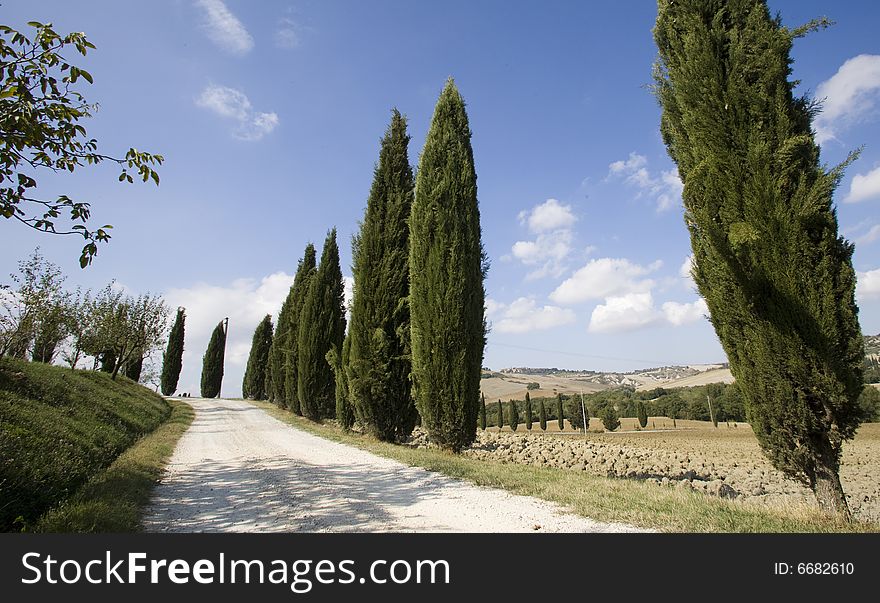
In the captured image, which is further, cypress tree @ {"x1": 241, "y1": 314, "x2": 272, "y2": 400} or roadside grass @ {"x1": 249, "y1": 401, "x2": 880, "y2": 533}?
cypress tree @ {"x1": 241, "y1": 314, "x2": 272, "y2": 400}

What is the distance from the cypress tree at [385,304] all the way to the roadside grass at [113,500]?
5.34 m

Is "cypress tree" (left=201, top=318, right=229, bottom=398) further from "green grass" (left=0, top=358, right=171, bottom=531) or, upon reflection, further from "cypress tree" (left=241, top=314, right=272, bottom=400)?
"green grass" (left=0, top=358, right=171, bottom=531)

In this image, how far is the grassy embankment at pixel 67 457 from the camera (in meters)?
4.33

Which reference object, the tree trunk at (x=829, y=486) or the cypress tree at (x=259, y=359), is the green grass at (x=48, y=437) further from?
the cypress tree at (x=259, y=359)

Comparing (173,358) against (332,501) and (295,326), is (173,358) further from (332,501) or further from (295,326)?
(332,501)

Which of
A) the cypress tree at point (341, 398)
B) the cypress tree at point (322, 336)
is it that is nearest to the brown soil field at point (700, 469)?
the cypress tree at point (341, 398)

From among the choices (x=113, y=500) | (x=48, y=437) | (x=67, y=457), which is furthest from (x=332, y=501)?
(x=48, y=437)

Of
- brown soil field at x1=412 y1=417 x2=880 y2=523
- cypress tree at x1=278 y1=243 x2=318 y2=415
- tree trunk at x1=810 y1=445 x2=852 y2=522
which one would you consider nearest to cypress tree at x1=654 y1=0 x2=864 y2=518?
tree trunk at x1=810 y1=445 x2=852 y2=522

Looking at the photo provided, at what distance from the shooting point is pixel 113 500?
5027 millimetres

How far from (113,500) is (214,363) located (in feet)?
157

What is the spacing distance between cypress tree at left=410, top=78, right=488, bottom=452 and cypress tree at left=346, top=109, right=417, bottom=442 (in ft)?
5.34

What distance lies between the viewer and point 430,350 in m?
10.7

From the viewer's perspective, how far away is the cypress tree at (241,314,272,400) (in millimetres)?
41438
